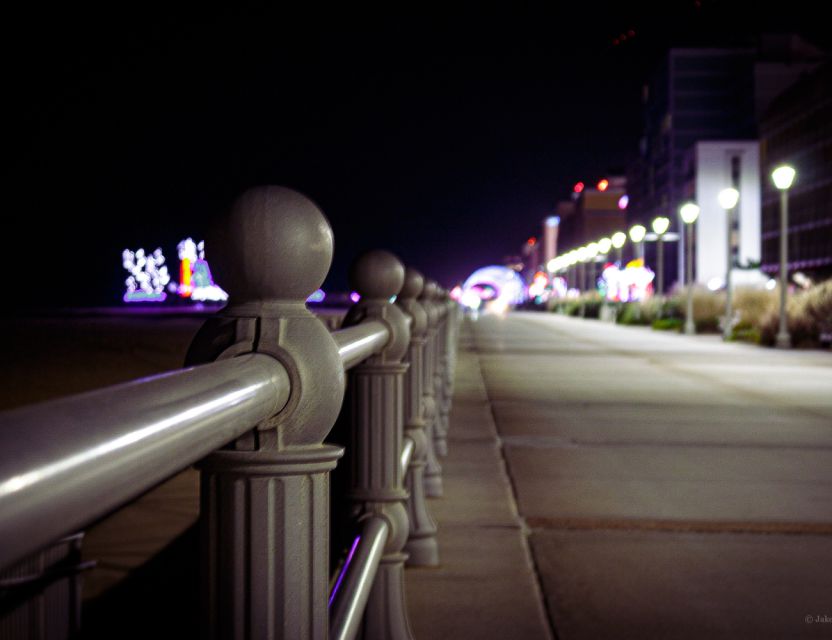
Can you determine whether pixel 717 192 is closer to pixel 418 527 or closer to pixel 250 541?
pixel 418 527

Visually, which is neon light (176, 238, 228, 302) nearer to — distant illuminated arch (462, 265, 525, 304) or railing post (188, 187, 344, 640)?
distant illuminated arch (462, 265, 525, 304)

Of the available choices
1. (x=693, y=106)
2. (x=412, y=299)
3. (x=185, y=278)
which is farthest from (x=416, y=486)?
(x=693, y=106)

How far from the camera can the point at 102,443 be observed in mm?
767

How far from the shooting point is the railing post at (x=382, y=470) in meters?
2.92

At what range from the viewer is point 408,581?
162 inches

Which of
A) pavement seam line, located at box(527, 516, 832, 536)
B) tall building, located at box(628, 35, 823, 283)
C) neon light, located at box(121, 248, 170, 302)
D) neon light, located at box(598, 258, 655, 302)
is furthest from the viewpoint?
tall building, located at box(628, 35, 823, 283)

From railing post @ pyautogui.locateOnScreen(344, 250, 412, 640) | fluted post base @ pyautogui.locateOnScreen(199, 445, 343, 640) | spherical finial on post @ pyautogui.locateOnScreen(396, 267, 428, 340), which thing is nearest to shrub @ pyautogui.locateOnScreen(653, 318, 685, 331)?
spherical finial on post @ pyautogui.locateOnScreen(396, 267, 428, 340)

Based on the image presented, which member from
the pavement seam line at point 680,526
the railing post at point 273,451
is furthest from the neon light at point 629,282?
the railing post at point 273,451

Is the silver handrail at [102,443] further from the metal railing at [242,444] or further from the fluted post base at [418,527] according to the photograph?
the fluted post base at [418,527]

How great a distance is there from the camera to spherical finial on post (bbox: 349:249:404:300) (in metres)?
3.40

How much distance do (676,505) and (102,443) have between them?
5.16 m

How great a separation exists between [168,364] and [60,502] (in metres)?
12.9

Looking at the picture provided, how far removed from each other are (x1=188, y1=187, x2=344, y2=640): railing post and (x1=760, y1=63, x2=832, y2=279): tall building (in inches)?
3455

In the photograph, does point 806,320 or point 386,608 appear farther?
point 806,320
